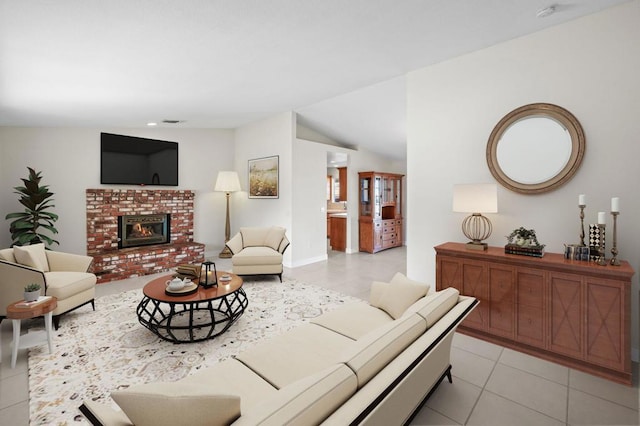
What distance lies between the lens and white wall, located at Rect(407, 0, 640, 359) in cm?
249

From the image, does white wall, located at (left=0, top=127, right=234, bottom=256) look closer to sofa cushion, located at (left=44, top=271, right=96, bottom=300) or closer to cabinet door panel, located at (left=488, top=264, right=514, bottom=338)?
sofa cushion, located at (left=44, top=271, right=96, bottom=300)

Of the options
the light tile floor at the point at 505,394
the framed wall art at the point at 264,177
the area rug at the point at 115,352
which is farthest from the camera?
the framed wall art at the point at 264,177

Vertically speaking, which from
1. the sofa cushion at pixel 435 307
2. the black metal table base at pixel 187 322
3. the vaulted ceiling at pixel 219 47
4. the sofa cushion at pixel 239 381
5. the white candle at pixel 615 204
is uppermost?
the vaulted ceiling at pixel 219 47

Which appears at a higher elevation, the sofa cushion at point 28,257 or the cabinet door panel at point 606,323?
the sofa cushion at point 28,257

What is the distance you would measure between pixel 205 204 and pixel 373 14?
5287 mm

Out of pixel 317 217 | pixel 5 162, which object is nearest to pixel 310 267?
pixel 317 217

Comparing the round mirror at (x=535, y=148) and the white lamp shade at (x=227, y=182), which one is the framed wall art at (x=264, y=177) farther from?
the round mirror at (x=535, y=148)

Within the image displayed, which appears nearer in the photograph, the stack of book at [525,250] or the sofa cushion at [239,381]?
the sofa cushion at [239,381]

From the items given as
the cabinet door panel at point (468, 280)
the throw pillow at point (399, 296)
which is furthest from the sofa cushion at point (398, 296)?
the cabinet door panel at point (468, 280)

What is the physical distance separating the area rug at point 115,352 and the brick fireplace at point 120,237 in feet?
Answer: 4.03

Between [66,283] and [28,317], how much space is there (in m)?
0.75

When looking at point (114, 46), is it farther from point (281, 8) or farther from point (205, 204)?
point (205, 204)

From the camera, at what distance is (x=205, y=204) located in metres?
6.56

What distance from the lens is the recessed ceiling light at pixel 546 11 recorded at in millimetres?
2445
